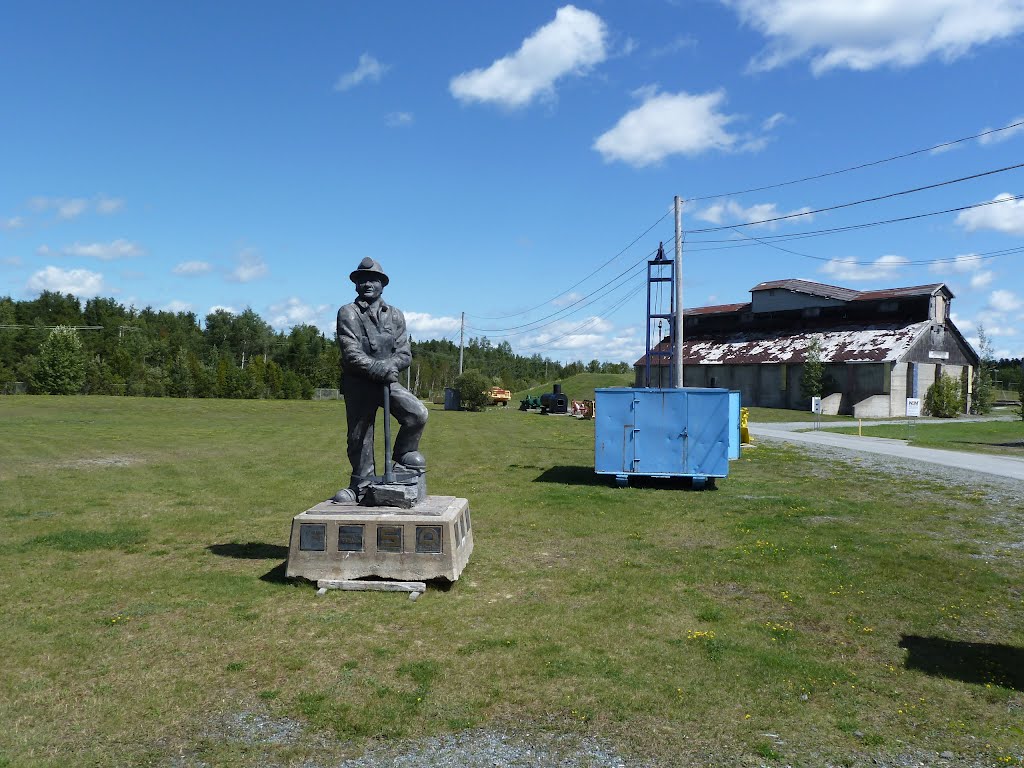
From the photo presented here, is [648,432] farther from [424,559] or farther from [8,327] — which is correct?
[8,327]

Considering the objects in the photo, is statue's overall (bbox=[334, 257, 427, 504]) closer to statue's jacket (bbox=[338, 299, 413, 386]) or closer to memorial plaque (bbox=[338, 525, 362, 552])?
statue's jacket (bbox=[338, 299, 413, 386])

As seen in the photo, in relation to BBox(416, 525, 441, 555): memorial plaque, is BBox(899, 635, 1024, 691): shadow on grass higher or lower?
lower

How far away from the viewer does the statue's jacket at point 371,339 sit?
29.7 ft

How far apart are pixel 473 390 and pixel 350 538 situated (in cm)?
4210

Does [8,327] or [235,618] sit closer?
[235,618]

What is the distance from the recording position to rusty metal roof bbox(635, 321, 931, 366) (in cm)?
4638

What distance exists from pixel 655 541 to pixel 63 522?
924 centimetres

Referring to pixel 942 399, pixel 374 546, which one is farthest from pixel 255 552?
pixel 942 399

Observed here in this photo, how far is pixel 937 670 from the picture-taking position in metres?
6.13

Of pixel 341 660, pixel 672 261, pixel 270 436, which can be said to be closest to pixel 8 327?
pixel 270 436

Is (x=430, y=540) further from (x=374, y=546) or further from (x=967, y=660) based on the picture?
(x=967, y=660)

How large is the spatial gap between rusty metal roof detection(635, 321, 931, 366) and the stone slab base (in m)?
38.5

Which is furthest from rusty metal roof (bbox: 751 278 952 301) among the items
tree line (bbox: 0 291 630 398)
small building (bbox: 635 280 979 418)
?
tree line (bbox: 0 291 630 398)

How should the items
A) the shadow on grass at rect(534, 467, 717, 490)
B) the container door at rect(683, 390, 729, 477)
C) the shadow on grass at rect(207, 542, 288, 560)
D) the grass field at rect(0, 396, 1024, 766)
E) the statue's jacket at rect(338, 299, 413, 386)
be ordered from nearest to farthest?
the grass field at rect(0, 396, 1024, 766) → the statue's jacket at rect(338, 299, 413, 386) → the shadow on grass at rect(207, 542, 288, 560) → the container door at rect(683, 390, 729, 477) → the shadow on grass at rect(534, 467, 717, 490)
